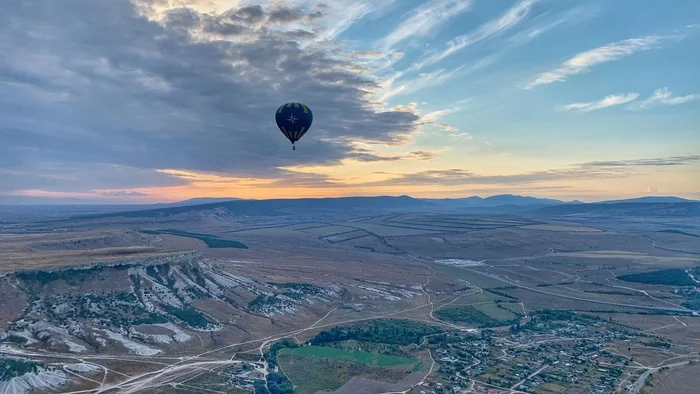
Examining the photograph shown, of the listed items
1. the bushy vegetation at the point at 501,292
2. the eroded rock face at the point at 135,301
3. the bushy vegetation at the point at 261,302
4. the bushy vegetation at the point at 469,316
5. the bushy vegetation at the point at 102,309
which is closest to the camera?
the eroded rock face at the point at 135,301

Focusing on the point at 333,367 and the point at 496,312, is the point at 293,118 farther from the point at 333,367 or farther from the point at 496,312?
the point at 496,312

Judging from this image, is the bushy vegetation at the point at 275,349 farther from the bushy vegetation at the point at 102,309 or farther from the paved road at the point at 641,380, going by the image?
the paved road at the point at 641,380

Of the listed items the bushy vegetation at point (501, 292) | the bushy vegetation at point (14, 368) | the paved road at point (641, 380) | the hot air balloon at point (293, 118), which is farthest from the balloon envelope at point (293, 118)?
the bushy vegetation at point (501, 292)

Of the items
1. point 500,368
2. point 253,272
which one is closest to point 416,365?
point 500,368

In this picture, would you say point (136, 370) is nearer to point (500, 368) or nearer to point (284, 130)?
point (284, 130)

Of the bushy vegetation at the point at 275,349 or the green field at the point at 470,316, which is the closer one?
the bushy vegetation at the point at 275,349

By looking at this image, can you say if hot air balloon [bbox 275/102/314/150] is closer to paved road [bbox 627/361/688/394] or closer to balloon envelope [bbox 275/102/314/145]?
balloon envelope [bbox 275/102/314/145]

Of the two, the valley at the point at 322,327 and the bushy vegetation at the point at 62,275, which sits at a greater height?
the bushy vegetation at the point at 62,275
